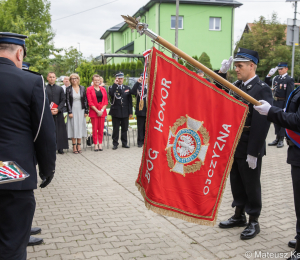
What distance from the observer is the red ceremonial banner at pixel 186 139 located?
10.5 feet

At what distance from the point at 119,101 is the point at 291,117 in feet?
24.5

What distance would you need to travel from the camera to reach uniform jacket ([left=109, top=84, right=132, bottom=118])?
10258 millimetres

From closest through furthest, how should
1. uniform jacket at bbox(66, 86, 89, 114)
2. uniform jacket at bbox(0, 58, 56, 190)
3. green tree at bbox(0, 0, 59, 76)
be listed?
uniform jacket at bbox(0, 58, 56, 190) < uniform jacket at bbox(66, 86, 89, 114) < green tree at bbox(0, 0, 59, 76)

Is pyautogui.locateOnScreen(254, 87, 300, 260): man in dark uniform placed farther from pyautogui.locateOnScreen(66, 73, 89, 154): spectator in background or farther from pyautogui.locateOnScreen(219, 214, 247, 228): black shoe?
pyautogui.locateOnScreen(66, 73, 89, 154): spectator in background

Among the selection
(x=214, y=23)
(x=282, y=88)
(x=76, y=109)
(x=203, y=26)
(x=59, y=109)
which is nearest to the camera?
(x=59, y=109)

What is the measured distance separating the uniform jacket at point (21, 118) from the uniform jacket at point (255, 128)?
2.31m

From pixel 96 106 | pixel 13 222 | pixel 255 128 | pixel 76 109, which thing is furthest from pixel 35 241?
pixel 96 106

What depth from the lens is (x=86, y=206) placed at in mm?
5211

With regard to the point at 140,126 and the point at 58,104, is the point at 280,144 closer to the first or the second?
the point at 140,126

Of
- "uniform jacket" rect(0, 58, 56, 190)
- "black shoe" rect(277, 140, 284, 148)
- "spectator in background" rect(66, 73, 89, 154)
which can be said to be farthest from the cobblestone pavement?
"black shoe" rect(277, 140, 284, 148)

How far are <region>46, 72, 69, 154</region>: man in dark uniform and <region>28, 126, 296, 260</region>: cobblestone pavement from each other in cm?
255

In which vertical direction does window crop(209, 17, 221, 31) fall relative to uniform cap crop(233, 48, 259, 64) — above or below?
above

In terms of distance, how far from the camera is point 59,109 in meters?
8.94

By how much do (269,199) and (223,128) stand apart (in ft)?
9.58
